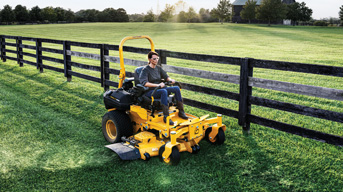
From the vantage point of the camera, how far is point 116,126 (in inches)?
212

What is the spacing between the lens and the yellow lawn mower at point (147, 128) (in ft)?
15.5

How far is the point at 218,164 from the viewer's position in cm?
468

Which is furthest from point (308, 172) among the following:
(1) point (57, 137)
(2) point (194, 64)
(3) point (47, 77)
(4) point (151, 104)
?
(2) point (194, 64)

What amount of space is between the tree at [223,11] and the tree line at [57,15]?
84.4 feet

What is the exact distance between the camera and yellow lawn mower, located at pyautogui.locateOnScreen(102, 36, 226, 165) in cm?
471

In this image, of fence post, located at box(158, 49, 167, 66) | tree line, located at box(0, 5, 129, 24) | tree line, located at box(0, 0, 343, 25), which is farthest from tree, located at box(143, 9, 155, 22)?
fence post, located at box(158, 49, 167, 66)

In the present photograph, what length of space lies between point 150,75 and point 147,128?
34.5 inches

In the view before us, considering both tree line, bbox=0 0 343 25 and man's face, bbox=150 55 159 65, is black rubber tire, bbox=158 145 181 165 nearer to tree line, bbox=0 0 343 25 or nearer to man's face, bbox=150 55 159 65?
man's face, bbox=150 55 159 65

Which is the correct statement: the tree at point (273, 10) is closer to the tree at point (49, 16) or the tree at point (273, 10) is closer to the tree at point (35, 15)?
the tree at point (49, 16)

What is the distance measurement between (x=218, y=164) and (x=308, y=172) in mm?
1204

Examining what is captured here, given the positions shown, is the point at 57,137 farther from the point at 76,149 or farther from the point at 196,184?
the point at 196,184

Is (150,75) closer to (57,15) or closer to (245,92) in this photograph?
(245,92)

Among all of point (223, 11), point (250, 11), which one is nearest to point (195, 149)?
point (250, 11)

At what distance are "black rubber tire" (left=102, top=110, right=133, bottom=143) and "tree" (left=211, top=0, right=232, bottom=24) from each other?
88.3 meters
